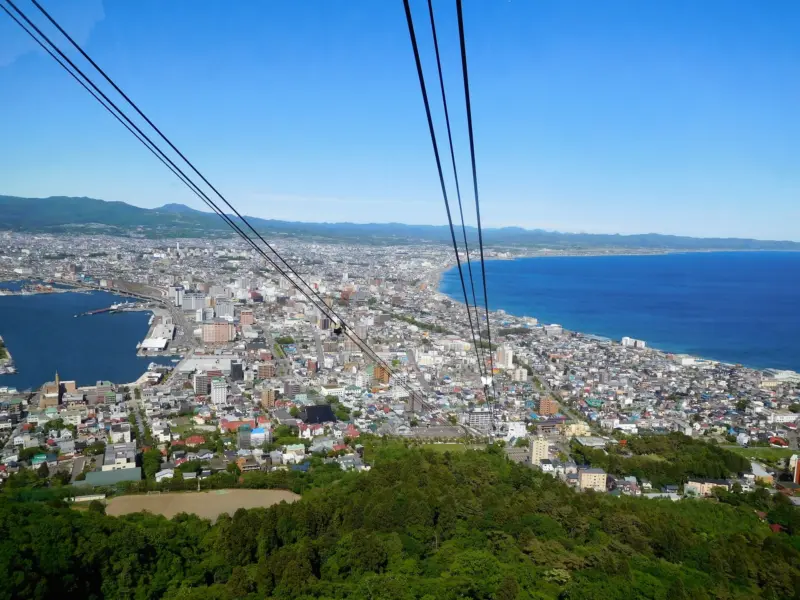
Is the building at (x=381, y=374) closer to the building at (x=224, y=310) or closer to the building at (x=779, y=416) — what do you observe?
the building at (x=779, y=416)

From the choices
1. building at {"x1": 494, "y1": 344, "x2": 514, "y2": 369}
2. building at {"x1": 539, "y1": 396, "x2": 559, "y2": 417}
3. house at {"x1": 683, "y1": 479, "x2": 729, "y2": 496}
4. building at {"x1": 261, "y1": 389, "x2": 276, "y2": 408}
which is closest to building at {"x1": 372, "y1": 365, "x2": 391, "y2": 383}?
building at {"x1": 261, "y1": 389, "x2": 276, "y2": 408}

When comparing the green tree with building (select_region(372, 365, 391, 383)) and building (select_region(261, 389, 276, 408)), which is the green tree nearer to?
building (select_region(261, 389, 276, 408))

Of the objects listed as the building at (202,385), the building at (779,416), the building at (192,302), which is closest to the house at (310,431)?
the building at (202,385)

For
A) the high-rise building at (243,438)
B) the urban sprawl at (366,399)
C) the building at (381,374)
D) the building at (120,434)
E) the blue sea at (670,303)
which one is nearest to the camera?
the urban sprawl at (366,399)

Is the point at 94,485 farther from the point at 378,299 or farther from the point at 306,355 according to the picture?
A: the point at 378,299

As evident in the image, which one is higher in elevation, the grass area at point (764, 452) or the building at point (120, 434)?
the building at point (120, 434)

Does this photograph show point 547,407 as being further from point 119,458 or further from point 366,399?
point 119,458
